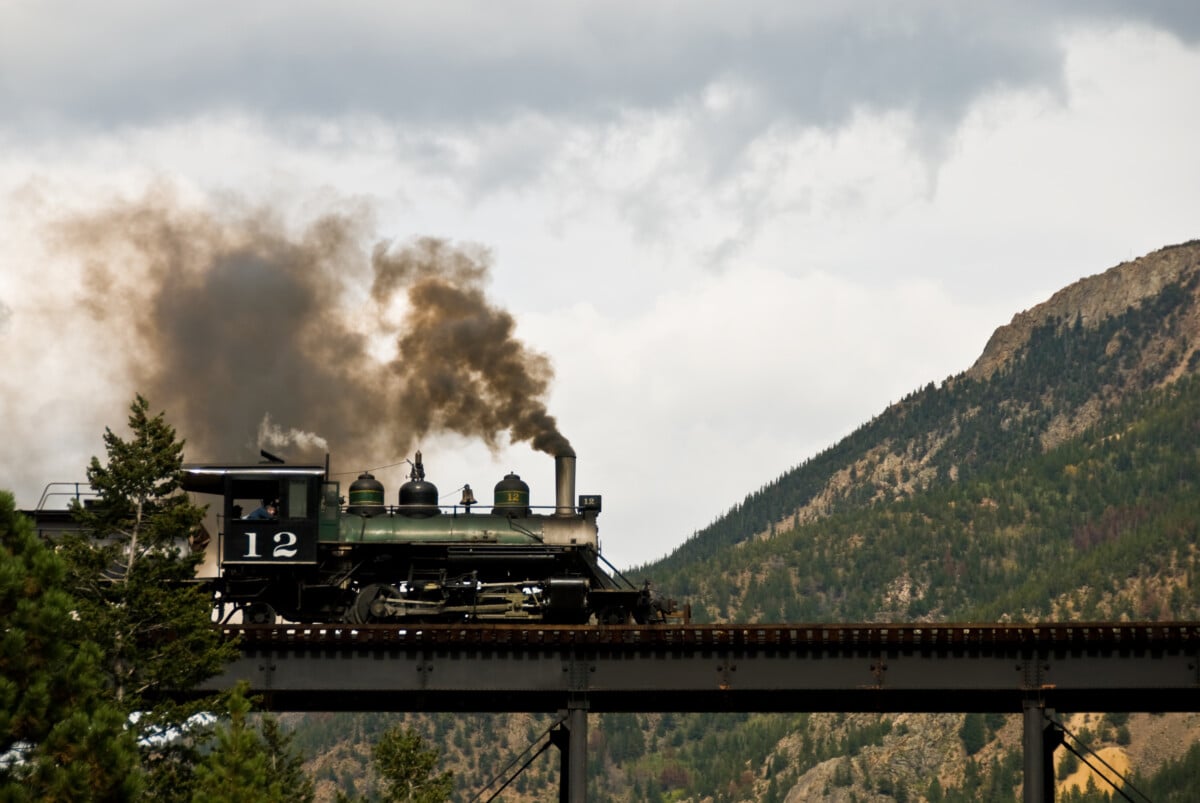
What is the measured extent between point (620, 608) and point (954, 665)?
9.18 m

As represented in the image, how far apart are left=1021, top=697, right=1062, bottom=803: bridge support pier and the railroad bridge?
0.04 metres

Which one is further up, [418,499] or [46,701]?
[418,499]

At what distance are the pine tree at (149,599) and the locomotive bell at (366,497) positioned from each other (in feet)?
Answer: 22.9

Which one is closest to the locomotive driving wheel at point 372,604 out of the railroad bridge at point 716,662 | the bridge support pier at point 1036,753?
the railroad bridge at point 716,662

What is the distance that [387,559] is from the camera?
50.9 metres

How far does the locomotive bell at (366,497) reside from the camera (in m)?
51.2

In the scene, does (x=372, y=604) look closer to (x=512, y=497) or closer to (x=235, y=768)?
(x=512, y=497)

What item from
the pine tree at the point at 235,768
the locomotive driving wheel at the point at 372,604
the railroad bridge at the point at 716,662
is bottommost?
the pine tree at the point at 235,768

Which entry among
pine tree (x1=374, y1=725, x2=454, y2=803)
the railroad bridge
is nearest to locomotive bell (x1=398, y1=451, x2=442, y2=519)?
the railroad bridge

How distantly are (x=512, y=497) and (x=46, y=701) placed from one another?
2016 centimetres

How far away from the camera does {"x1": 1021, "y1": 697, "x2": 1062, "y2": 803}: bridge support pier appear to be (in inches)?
1832

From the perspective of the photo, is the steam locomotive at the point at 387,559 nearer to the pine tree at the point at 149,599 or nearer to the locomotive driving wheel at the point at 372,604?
the locomotive driving wheel at the point at 372,604

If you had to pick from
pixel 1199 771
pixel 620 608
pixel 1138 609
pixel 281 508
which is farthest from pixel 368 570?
pixel 1138 609

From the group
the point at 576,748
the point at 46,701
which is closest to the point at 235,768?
the point at 46,701
